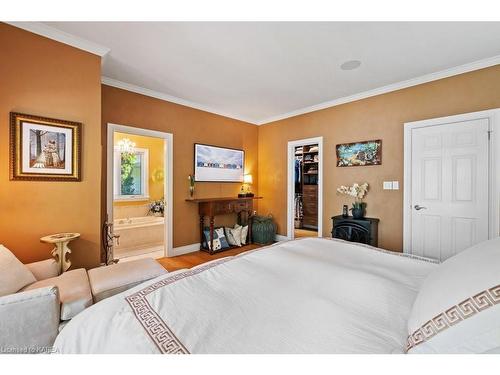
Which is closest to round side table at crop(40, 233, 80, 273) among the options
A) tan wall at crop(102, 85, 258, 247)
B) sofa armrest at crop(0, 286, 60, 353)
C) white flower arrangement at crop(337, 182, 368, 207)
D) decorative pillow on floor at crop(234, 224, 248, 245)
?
sofa armrest at crop(0, 286, 60, 353)

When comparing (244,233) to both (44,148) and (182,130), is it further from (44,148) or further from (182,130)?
(44,148)

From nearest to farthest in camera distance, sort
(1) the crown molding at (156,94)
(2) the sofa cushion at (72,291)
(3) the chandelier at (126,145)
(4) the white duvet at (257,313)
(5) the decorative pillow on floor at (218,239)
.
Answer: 1. (4) the white duvet at (257,313)
2. (2) the sofa cushion at (72,291)
3. (1) the crown molding at (156,94)
4. (5) the decorative pillow on floor at (218,239)
5. (3) the chandelier at (126,145)

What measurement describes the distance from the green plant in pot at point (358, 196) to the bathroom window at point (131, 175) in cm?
465

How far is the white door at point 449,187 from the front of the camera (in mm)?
2588

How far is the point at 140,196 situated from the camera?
5410 millimetres

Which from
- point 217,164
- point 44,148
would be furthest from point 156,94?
point 44,148

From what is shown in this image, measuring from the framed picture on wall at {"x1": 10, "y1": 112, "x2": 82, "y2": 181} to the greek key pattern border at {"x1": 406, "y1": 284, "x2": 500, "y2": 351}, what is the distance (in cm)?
281

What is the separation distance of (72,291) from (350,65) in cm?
347

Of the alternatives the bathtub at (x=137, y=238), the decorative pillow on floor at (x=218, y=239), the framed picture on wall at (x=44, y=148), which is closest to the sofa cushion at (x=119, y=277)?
the framed picture on wall at (x=44, y=148)

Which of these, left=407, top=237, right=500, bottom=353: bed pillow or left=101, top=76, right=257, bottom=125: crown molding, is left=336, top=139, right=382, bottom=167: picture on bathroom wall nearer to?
left=101, top=76, right=257, bottom=125: crown molding

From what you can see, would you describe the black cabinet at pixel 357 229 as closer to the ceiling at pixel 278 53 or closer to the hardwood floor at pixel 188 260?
the hardwood floor at pixel 188 260
